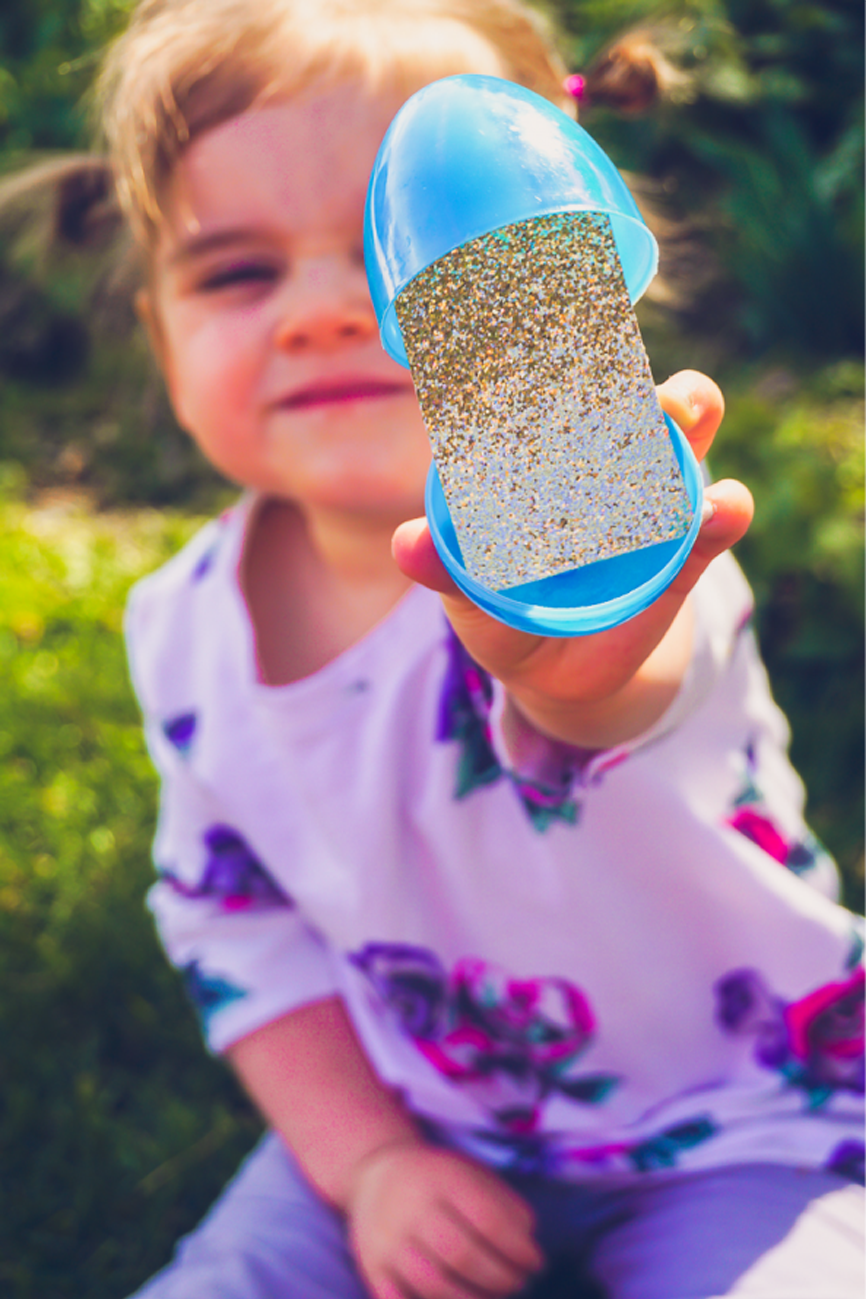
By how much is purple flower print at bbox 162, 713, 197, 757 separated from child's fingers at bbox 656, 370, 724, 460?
87 cm

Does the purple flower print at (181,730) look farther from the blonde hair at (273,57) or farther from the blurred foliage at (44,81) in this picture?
the blurred foliage at (44,81)

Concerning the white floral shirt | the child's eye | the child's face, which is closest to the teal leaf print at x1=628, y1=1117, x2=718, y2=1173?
the white floral shirt

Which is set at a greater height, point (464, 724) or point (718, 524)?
point (718, 524)

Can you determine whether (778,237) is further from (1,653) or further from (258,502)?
(1,653)

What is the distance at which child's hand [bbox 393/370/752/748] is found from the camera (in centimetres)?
65

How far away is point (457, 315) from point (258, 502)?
3.06 ft

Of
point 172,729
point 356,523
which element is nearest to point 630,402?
point 356,523

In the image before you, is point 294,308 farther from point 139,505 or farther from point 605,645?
point 139,505

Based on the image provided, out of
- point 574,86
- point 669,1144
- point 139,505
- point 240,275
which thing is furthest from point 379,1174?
point 139,505

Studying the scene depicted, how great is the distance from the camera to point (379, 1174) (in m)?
1.21

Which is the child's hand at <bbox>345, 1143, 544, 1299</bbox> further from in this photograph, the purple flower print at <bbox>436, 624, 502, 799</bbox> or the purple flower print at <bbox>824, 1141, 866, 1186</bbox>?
the purple flower print at <bbox>436, 624, 502, 799</bbox>

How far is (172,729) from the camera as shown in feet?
4.62

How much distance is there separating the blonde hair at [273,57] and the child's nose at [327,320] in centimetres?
20

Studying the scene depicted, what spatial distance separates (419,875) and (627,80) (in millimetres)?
867
